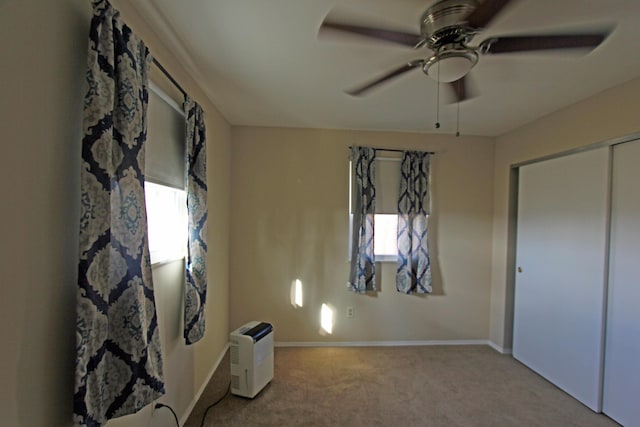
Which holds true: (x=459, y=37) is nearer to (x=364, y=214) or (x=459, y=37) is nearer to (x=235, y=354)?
(x=364, y=214)

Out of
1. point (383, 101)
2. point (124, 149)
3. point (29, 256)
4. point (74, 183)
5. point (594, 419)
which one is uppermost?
point (383, 101)

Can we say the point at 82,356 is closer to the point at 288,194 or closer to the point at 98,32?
the point at 98,32

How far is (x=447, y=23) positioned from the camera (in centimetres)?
117

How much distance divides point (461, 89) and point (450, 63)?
0.79m

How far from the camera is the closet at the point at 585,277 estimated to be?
6.21 feet

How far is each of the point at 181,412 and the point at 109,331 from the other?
3.99 feet

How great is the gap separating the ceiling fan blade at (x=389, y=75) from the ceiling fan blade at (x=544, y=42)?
0.31 m

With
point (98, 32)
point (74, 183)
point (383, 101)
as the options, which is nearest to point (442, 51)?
point (383, 101)

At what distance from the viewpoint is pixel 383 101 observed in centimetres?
229

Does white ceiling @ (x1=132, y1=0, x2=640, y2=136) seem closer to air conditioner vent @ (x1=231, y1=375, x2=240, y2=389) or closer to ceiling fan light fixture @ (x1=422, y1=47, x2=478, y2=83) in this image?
ceiling fan light fixture @ (x1=422, y1=47, x2=478, y2=83)

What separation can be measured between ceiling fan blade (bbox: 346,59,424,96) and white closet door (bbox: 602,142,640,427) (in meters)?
1.79

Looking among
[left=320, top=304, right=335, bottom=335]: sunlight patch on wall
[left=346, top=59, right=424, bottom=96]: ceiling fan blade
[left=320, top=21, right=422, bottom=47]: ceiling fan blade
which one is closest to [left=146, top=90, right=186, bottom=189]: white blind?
[left=320, top=21, right=422, bottom=47]: ceiling fan blade

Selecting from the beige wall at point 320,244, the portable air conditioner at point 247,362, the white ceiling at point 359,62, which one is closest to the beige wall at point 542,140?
the white ceiling at point 359,62

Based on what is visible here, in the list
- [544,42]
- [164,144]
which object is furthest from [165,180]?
[544,42]
